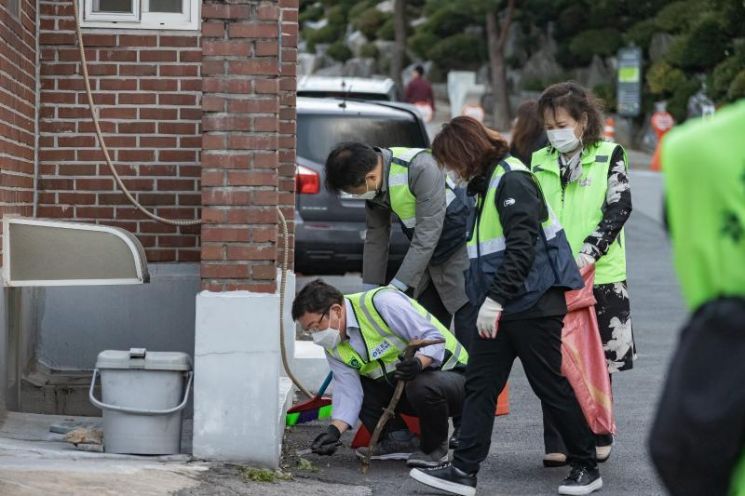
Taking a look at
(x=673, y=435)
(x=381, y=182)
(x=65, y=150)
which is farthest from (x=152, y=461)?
(x=673, y=435)

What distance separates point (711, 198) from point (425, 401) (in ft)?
13.5

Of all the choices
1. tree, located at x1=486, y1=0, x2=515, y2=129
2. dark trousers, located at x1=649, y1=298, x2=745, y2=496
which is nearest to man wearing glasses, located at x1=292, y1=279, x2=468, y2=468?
dark trousers, located at x1=649, y1=298, x2=745, y2=496

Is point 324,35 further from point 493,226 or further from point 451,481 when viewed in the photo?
point 451,481

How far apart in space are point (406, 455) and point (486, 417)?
103cm

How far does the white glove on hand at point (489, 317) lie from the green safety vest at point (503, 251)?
0.40ft

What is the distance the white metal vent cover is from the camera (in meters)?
6.89

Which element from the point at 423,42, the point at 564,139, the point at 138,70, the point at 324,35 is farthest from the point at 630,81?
the point at 564,139

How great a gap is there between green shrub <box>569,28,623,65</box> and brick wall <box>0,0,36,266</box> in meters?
32.6

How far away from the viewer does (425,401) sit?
248 inches

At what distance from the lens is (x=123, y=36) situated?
25.4 ft

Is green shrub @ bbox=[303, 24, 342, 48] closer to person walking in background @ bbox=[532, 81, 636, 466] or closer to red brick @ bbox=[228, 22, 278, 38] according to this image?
person walking in background @ bbox=[532, 81, 636, 466]

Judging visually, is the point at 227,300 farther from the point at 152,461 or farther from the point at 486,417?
the point at 486,417

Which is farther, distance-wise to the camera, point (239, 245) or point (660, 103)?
point (660, 103)

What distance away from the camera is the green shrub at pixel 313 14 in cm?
5772
